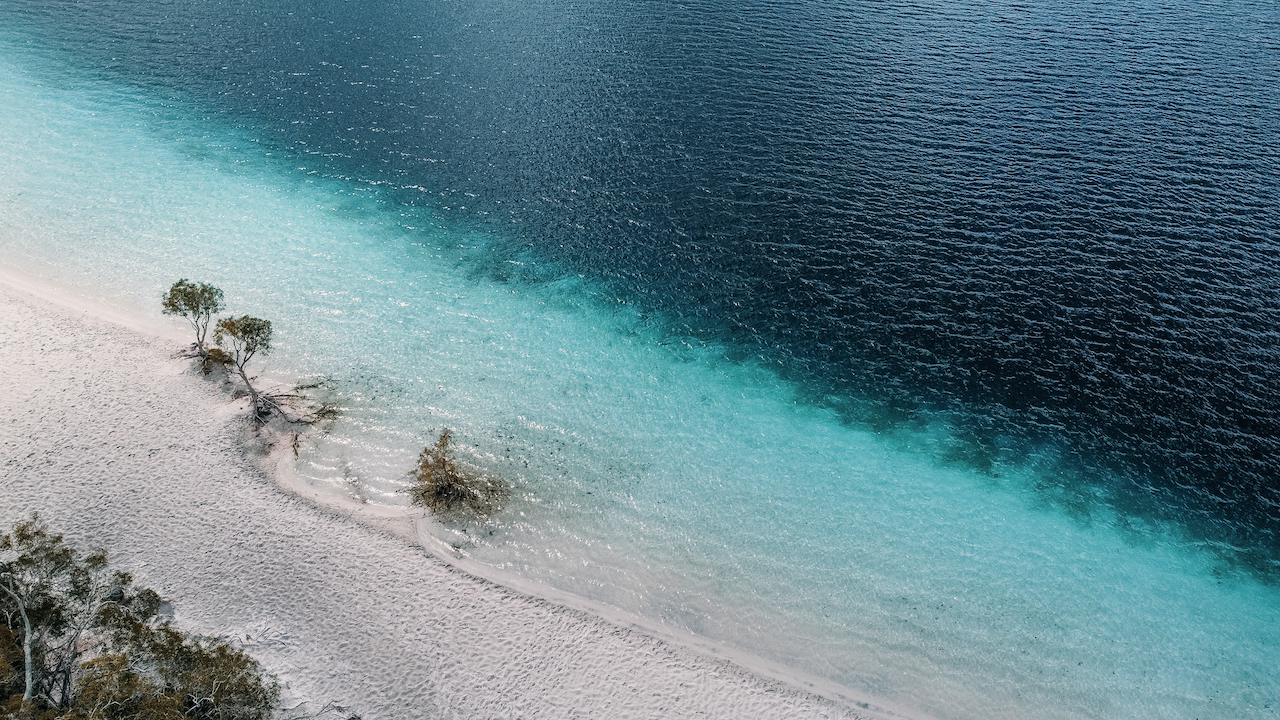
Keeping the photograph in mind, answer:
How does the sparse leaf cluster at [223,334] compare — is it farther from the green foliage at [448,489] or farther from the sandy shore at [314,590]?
the green foliage at [448,489]

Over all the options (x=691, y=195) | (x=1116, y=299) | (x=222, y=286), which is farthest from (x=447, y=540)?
(x=1116, y=299)

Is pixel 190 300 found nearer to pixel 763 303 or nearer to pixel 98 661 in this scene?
pixel 98 661

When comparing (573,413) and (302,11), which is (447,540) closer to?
(573,413)

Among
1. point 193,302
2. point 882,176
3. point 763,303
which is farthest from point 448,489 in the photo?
point 882,176

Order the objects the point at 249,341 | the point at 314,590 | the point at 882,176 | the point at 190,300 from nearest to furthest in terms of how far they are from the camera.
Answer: the point at 314,590
the point at 249,341
the point at 190,300
the point at 882,176

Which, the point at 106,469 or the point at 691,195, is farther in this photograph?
the point at 691,195

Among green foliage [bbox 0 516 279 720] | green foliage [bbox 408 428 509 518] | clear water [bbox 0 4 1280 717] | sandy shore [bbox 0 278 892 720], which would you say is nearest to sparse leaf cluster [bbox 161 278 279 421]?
sandy shore [bbox 0 278 892 720]

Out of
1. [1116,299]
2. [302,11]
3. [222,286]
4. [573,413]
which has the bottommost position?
[573,413]

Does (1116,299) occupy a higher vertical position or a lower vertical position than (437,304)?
higher
